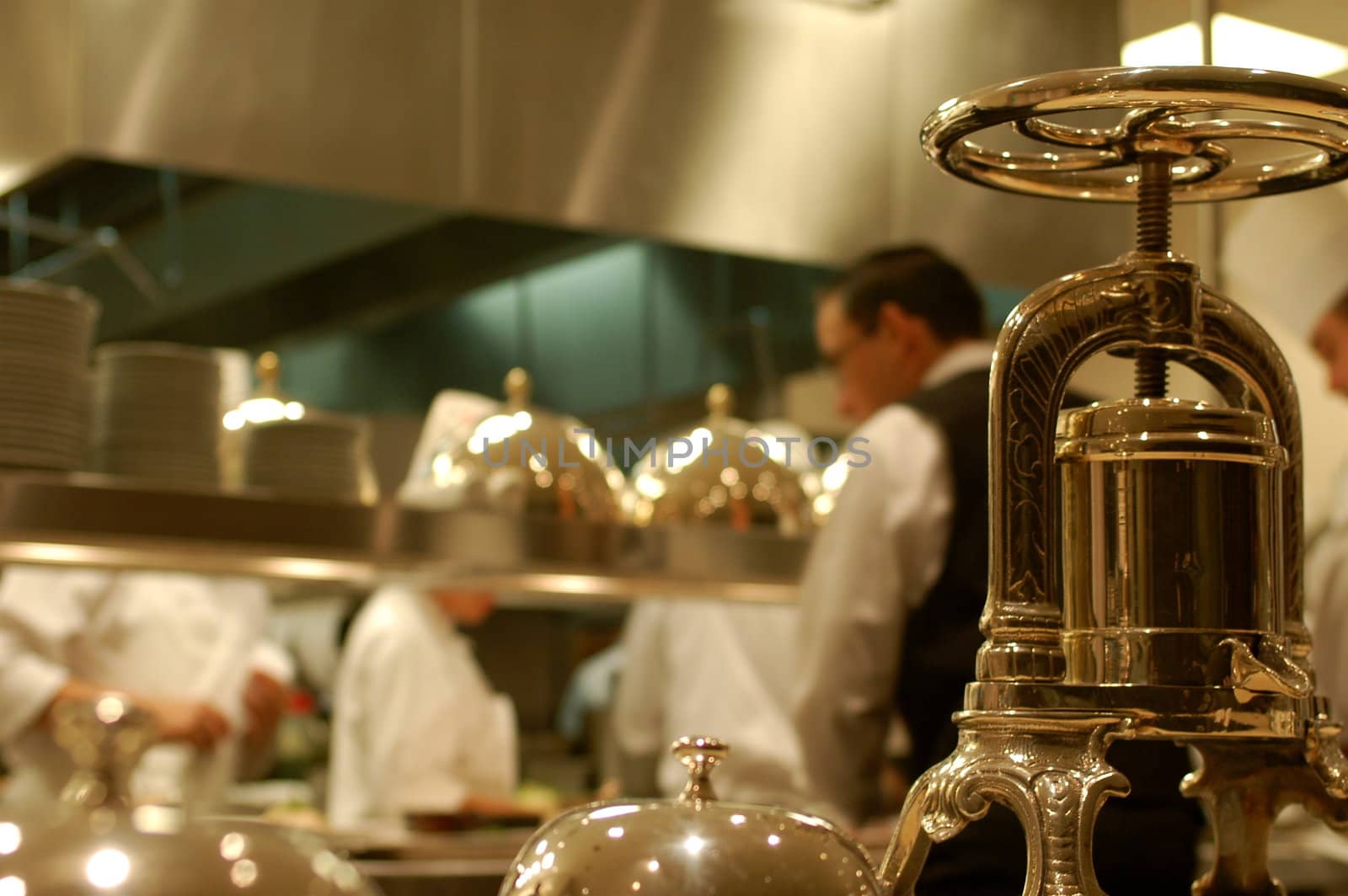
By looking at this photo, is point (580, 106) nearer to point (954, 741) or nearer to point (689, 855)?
point (954, 741)

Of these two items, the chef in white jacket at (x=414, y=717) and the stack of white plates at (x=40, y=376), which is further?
the chef in white jacket at (x=414, y=717)

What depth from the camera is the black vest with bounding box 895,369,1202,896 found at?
1.41m

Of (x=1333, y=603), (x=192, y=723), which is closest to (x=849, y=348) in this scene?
(x=1333, y=603)

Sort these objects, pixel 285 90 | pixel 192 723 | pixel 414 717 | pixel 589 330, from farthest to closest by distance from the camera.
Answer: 1. pixel 589 330
2. pixel 414 717
3. pixel 192 723
4. pixel 285 90

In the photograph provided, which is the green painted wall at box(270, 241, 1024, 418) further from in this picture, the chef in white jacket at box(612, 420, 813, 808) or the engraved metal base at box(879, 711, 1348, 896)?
the engraved metal base at box(879, 711, 1348, 896)

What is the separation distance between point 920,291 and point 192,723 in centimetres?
151

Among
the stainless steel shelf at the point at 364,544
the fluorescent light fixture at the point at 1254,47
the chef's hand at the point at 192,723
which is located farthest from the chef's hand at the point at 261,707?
the fluorescent light fixture at the point at 1254,47

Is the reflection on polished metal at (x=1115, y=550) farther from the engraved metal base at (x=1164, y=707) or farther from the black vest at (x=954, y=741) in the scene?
the black vest at (x=954, y=741)

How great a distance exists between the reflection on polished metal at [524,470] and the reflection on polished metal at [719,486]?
16 centimetres

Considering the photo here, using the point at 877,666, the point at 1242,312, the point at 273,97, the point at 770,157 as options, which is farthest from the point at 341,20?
the point at 1242,312

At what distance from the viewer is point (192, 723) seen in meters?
2.81

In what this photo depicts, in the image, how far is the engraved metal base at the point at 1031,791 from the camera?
0.45 metres

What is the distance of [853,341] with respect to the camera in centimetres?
206

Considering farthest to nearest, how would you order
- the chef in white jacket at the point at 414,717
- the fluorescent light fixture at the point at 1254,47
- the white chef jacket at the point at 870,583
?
the chef in white jacket at the point at 414,717 < the white chef jacket at the point at 870,583 < the fluorescent light fixture at the point at 1254,47
